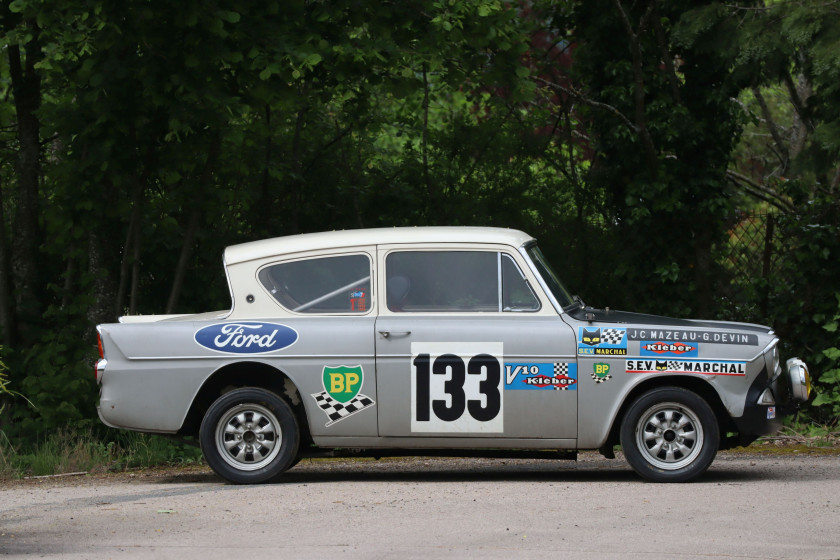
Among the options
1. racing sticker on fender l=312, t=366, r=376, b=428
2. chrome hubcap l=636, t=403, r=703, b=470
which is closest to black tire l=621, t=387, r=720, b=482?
chrome hubcap l=636, t=403, r=703, b=470

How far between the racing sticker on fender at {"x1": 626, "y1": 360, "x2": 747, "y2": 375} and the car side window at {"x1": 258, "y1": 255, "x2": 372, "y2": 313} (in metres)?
1.96

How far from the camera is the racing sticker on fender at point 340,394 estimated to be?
344 inches

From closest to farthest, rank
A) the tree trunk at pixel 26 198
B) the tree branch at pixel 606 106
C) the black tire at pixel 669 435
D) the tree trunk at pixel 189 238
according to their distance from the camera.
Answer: the black tire at pixel 669 435 → the tree trunk at pixel 189 238 → the tree trunk at pixel 26 198 → the tree branch at pixel 606 106

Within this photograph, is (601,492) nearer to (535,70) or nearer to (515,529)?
(515,529)

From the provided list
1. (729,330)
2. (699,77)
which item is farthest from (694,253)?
(729,330)

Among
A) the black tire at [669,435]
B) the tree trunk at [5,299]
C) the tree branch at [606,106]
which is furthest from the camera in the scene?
the tree branch at [606,106]

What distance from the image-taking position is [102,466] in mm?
10461

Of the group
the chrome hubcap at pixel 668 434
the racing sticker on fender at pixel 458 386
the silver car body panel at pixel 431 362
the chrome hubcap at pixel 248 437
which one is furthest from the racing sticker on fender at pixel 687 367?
the chrome hubcap at pixel 248 437

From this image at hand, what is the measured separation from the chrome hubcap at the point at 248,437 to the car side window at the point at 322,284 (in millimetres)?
799

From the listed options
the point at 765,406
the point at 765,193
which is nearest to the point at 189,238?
the point at 765,406

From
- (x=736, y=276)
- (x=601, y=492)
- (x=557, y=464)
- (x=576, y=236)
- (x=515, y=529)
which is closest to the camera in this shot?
(x=515, y=529)

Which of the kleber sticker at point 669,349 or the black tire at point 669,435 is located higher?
the kleber sticker at point 669,349

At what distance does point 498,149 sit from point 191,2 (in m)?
5.23

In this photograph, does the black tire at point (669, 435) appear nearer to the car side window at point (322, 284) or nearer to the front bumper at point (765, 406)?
the front bumper at point (765, 406)
